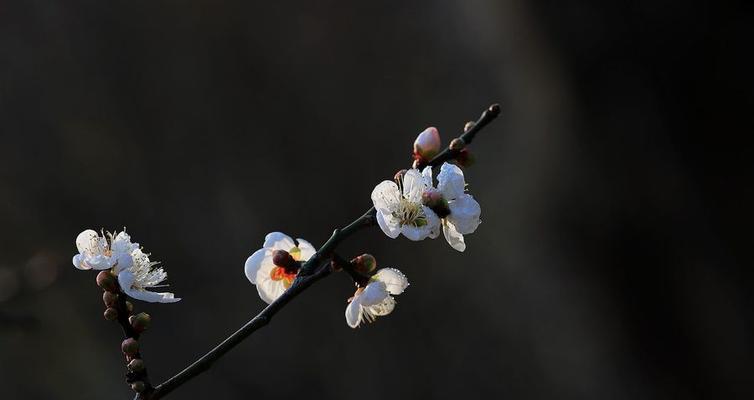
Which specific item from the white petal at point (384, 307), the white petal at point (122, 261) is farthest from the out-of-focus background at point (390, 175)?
the white petal at point (122, 261)

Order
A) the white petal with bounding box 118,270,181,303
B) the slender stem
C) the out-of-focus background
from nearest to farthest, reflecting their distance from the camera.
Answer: the slender stem
the white petal with bounding box 118,270,181,303
the out-of-focus background

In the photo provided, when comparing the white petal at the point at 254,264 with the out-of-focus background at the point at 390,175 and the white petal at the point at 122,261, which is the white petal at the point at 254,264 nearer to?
the white petal at the point at 122,261

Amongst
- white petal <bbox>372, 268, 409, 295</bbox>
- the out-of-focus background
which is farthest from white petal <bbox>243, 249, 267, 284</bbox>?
the out-of-focus background

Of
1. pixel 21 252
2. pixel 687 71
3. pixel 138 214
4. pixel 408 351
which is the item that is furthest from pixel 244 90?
pixel 687 71

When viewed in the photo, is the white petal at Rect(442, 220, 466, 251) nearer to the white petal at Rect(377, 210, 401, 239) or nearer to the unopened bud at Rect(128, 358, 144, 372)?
the white petal at Rect(377, 210, 401, 239)

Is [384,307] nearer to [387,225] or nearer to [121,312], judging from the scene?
[387,225]

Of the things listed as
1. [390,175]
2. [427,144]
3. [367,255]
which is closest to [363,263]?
[367,255]
